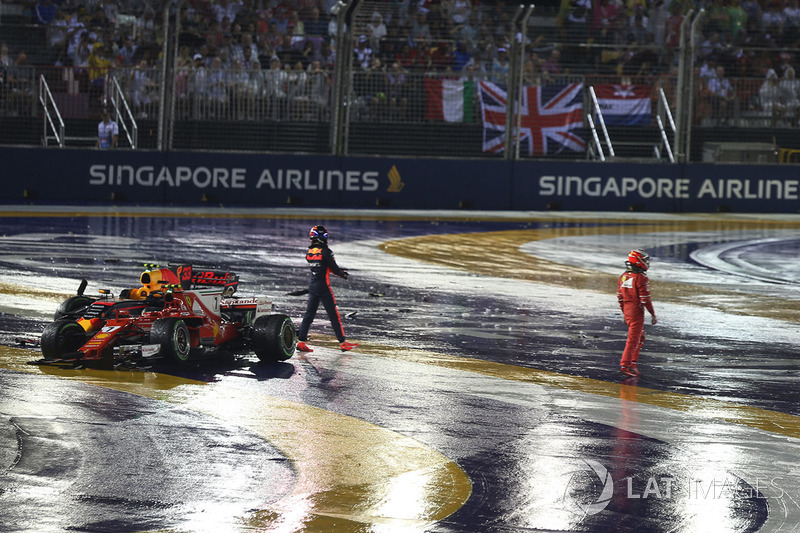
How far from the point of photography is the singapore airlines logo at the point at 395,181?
26.8 metres

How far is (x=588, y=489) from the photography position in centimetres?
680

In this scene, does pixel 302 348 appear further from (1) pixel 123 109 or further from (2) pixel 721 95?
(2) pixel 721 95

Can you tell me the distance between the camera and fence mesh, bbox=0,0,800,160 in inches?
985

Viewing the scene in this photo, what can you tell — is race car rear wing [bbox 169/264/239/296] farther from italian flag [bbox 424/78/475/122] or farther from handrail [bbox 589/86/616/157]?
handrail [bbox 589/86/616/157]

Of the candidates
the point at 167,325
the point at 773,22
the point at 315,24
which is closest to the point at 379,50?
the point at 315,24

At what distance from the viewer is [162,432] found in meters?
7.82

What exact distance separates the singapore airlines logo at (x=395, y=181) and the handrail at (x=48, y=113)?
754cm

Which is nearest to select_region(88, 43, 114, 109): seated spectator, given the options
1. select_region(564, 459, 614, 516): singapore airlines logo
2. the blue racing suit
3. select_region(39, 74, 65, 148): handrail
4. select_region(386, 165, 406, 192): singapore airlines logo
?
select_region(39, 74, 65, 148): handrail

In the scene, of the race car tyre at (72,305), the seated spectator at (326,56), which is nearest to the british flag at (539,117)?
the seated spectator at (326,56)

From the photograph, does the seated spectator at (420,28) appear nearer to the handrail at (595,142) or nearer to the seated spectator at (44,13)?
the handrail at (595,142)

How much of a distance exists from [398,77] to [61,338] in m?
16.3

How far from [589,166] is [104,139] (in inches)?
445

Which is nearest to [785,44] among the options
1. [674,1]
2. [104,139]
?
[674,1]


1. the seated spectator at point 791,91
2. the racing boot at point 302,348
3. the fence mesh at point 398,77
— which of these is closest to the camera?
the racing boot at point 302,348
